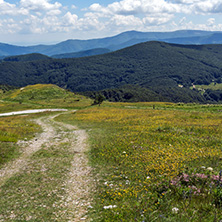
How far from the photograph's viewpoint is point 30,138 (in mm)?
23062

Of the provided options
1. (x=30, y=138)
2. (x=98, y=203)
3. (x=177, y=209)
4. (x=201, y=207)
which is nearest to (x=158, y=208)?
(x=177, y=209)

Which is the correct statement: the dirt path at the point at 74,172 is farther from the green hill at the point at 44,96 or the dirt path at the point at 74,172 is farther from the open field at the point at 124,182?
the green hill at the point at 44,96

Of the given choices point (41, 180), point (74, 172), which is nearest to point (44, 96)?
point (74, 172)

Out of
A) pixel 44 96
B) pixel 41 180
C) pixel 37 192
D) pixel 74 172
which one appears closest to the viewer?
pixel 37 192

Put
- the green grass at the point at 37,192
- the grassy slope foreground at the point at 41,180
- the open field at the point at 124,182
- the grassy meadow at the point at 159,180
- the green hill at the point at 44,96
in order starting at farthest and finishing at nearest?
1. the green hill at the point at 44,96
2. the grassy slope foreground at the point at 41,180
3. the green grass at the point at 37,192
4. the open field at the point at 124,182
5. the grassy meadow at the point at 159,180

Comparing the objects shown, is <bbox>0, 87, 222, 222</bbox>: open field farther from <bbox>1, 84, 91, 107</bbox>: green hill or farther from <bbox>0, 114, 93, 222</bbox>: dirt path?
<bbox>1, 84, 91, 107</bbox>: green hill

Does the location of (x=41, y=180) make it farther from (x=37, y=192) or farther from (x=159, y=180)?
(x=159, y=180)

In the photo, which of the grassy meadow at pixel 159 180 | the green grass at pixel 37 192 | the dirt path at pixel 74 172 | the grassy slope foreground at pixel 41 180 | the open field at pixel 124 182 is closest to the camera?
the grassy meadow at pixel 159 180

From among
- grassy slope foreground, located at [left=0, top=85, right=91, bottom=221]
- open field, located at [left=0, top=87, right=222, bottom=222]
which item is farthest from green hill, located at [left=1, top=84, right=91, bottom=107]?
open field, located at [left=0, top=87, right=222, bottom=222]

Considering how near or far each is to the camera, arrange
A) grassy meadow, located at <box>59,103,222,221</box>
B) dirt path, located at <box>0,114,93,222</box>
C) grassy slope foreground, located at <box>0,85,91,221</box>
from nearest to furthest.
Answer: grassy meadow, located at <box>59,103,222,221</box> → grassy slope foreground, located at <box>0,85,91,221</box> → dirt path, located at <box>0,114,93,222</box>

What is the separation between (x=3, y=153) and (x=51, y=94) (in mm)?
94848

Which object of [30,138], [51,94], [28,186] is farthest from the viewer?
[51,94]

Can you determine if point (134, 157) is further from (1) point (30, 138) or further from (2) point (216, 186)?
(1) point (30, 138)

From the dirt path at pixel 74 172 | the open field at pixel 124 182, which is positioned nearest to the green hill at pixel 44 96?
the dirt path at pixel 74 172
